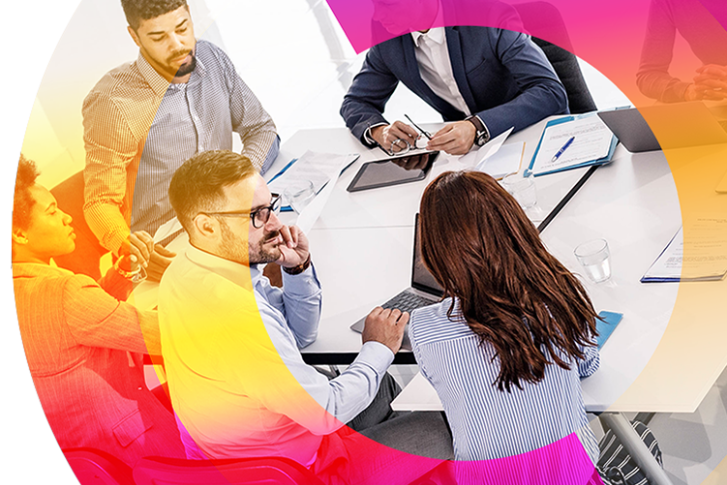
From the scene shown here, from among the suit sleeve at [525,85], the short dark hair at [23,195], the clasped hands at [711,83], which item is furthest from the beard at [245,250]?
the clasped hands at [711,83]

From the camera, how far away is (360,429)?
5.11 feet

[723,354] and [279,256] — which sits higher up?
[279,256]

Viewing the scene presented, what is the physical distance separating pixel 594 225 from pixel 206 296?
3.41 ft

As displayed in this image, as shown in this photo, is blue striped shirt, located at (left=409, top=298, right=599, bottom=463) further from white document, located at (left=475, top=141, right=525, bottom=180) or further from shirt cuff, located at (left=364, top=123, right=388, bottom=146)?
shirt cuff, located at (left=364, top=123, right=388, bottom=146)

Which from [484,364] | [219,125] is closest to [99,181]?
[219,125]

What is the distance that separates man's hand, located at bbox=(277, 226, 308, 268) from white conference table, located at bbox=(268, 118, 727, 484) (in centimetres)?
14

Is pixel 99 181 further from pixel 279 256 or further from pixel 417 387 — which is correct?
pixel 417 387

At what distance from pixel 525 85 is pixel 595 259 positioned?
1.08 m

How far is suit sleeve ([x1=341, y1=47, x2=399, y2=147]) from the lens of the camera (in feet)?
7.92

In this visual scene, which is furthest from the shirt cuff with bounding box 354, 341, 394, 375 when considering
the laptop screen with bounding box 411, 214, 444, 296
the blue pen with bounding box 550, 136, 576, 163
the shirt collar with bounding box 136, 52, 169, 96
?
the shirt collar with bounding box 136, 52, 169, 96

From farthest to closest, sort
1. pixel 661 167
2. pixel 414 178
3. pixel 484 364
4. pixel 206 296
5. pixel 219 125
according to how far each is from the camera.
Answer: pixel 219 125, pixel 414 178, pixel 661 167, pixel 206 296, pixel 484 364

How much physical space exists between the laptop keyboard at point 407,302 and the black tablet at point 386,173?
2.08ft

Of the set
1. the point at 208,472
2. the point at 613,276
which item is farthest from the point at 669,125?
the point at 208,472

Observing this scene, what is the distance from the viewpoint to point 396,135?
2219 millimetres
